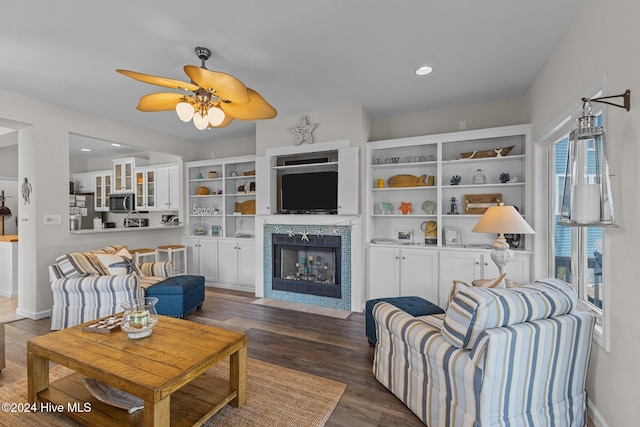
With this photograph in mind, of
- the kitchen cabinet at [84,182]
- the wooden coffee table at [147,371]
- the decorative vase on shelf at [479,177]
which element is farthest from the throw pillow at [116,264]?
the kitchen cabinet at [84,182]

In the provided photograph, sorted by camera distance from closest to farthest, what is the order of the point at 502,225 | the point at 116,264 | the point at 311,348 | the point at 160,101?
the point at 160,101, the point at 502,225, the point at 311,348, the point at 116,264

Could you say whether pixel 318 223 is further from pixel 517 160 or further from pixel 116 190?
pixel 116 190

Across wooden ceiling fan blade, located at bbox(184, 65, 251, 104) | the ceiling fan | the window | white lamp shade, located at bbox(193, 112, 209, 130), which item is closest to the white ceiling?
the ceiling fan

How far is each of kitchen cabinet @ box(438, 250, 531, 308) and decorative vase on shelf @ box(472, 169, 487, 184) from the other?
0.89m

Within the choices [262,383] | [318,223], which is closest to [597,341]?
[262,383]

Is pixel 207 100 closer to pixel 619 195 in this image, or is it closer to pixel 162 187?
pixel 619 195

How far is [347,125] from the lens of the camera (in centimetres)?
410

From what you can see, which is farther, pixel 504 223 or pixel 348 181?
pixel 348 181

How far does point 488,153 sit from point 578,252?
5.53 ft

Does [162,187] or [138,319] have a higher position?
[162,187]

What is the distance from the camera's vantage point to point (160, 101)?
2.51 meters

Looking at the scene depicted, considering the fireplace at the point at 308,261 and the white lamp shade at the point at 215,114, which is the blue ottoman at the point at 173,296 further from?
the white lamp shade at the point at 215,114

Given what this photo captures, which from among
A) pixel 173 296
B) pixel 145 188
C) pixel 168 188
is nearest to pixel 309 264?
pixel 173 296

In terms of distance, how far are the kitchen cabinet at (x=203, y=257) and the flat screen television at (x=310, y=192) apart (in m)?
1.67
